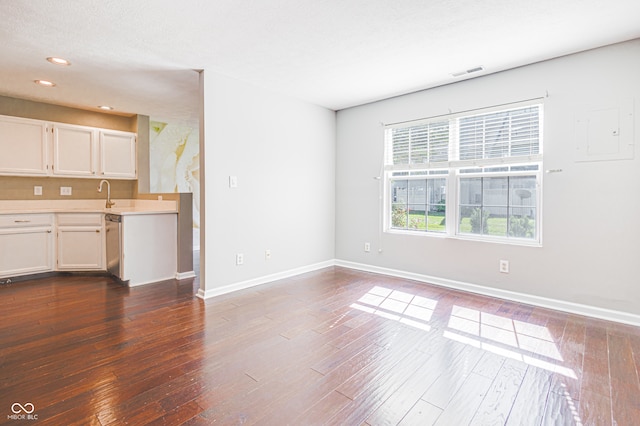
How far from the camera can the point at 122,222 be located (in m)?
3.83

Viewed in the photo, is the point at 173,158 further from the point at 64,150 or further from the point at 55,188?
the point at 55,188

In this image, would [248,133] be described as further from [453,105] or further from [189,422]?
[189,422]

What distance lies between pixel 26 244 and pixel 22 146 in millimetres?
1310

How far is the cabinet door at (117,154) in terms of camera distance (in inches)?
192

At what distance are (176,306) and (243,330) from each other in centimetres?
99

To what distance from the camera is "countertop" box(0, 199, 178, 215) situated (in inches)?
163

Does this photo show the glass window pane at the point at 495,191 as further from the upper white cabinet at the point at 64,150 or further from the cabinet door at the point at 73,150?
the cabinet door at the point at 73,150

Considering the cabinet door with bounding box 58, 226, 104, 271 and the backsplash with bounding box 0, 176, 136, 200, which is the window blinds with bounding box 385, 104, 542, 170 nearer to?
the cabinet door with bounding box 58, 226, 104, 271

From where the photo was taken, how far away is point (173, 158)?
5875 millimetres

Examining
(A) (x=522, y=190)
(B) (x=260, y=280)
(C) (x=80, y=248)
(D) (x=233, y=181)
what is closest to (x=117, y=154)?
(C) (x=80, y=248)

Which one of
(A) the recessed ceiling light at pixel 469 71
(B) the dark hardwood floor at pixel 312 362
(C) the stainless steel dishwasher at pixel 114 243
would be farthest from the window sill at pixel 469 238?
(C) the stainless steel dishwasher at pixel 114 243

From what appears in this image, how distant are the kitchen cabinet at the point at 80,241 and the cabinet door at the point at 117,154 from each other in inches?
32.2

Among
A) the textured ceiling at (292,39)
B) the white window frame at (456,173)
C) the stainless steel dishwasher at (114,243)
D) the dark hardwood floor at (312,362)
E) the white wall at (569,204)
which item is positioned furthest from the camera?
the stainless steel dishwasher at (114,243)

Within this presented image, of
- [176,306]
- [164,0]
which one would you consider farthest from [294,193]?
[164,0]
